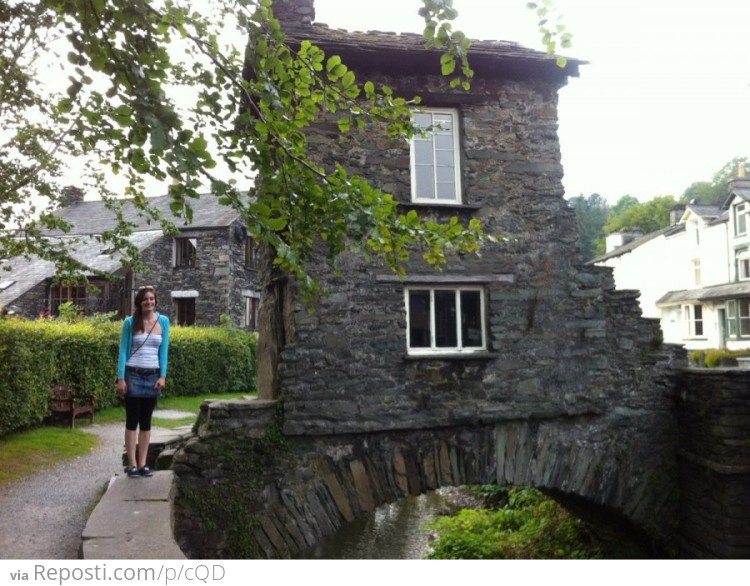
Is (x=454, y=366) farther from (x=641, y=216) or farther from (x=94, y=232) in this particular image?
(x=94, y=232)

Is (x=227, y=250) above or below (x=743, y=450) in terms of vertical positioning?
above

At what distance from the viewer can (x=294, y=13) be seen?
665 cm

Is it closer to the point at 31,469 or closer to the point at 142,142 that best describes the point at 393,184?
the point at 142,142

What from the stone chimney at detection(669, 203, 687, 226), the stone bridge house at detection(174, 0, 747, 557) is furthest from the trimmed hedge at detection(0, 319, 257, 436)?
the stone chimney at detection(669, 203, 687, 226)

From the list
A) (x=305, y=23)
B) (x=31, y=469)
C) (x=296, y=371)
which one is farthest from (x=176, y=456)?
(x=305, y=23)

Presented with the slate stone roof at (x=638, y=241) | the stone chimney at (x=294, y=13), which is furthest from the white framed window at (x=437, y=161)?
the slate stone roof at (x=638, y=241)

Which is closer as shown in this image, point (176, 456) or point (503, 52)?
point (176, 456)

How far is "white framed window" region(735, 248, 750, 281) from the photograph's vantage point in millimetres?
11586

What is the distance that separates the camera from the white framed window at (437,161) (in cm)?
680

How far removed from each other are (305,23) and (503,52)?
235 centimetres

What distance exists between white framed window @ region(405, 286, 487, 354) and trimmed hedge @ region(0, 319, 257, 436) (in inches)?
230

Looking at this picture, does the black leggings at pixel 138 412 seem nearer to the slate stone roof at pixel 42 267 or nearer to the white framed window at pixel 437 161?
the white framed window at pixel 437 161

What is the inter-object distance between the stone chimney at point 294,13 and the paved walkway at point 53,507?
507 cm

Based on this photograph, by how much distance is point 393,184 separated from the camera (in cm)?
658
